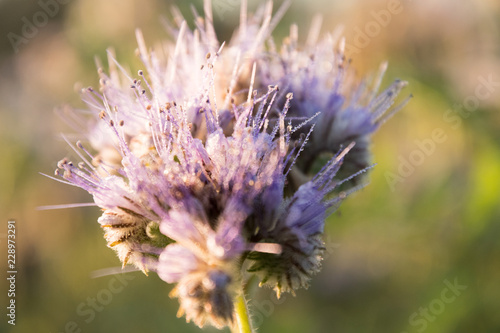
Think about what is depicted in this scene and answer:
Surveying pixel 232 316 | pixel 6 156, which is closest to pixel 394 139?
pixel 232 316

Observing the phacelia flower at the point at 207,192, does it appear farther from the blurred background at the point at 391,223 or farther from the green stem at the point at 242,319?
the blurred background at the point at 391,223

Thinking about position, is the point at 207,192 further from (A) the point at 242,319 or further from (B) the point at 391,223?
(B) the point at 391,223

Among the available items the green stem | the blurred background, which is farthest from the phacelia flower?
the blurred background

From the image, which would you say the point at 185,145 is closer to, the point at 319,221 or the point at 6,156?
the point at 319,221

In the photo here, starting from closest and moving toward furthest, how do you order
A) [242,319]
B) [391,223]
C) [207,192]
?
[207,192], [242,319], [391,223]

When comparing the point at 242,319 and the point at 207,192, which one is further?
the point at 242,319

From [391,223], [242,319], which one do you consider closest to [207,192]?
[242,319]

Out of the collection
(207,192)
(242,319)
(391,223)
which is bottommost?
(242,319)

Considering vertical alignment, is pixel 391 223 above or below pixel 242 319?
above
